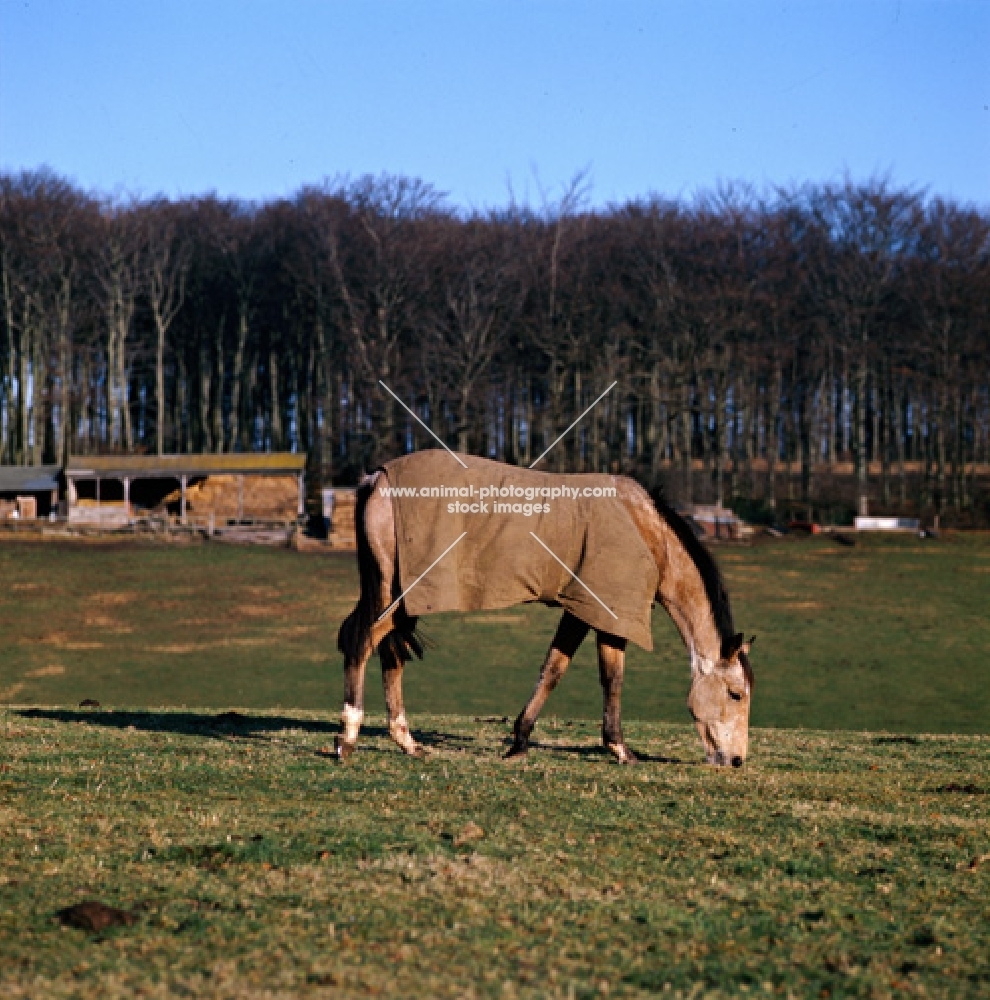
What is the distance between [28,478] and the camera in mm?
65562

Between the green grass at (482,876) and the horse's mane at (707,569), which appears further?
the horse's mane at (707,569)

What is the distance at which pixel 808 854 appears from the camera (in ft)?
26.0

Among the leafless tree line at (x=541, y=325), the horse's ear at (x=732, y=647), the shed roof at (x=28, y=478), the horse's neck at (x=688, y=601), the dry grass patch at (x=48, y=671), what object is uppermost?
the leafless tree line at (x=541, y=325)

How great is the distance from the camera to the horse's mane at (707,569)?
1170cm

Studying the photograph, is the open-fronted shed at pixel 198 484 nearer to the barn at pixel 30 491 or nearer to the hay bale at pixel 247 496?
the hay bale at pixel 247 496

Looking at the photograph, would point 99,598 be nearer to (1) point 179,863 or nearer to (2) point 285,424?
(1) point 179,863

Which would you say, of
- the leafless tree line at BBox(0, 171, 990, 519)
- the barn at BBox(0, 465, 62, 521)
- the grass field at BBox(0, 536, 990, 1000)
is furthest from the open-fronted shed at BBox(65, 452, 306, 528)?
the grass field at BBox(0, 536, 990, 1000)

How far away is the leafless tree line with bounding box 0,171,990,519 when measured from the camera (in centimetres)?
6894

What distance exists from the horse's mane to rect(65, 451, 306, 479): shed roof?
177 ft

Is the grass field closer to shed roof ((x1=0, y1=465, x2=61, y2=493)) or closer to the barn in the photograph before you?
the barn

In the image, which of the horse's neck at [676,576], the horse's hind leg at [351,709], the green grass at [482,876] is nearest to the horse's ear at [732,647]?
the horse's neck at [676,576]

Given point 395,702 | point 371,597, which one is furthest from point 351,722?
point 371,597

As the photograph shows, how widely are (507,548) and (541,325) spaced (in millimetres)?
60353

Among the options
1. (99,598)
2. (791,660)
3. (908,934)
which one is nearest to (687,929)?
(908,934)
